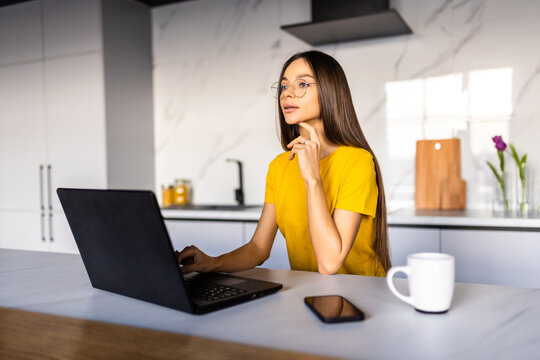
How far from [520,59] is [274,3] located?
4.92 ft

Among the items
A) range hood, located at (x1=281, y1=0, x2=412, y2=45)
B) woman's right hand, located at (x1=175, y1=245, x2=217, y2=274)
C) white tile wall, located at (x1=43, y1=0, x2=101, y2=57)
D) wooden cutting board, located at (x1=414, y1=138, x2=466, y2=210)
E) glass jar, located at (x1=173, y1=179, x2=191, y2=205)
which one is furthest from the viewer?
glass jar, located at (x1=173, y1=179, x2=191, y2=205)

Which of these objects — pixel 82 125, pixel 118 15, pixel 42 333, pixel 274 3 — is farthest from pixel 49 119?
pixel 42 333

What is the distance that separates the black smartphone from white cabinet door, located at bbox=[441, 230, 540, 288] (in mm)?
1529

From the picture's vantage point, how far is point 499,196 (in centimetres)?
262

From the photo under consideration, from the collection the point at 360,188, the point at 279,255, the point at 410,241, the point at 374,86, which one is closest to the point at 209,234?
the point at 279,255

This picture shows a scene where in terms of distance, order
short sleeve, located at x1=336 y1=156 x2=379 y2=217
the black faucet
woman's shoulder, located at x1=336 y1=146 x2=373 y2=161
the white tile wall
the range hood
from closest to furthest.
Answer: short sleeve, located at x1=336 y1=156 x2=379 y2=217, woman's shoulder, located at x1=336 y1=146 x2=373 y2=161, the range hood, the white tile wall, the black faucet

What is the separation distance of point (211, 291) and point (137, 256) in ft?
0.54

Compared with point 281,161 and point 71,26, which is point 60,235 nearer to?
point 71,26

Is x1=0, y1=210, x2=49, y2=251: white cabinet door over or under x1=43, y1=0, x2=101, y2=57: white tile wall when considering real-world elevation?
under

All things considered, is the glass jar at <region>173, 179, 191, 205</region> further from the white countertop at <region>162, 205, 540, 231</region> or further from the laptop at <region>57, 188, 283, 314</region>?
the laptop at <region>57, 188, 283, 314</region>

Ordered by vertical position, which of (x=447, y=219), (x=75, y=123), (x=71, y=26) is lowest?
(x=447, y=219)

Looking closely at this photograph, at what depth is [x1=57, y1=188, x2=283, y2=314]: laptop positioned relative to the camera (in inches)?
30.6

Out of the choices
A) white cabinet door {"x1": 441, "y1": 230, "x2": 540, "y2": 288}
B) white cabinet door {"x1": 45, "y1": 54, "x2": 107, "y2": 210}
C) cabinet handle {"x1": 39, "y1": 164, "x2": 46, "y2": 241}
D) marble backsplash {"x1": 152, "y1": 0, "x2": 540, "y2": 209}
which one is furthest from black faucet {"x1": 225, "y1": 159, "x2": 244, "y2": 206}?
white cabinet door {"x1": 441, "y1": 230, "x2": 540, "y2": 288}

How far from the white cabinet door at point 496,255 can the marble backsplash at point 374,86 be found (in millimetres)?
554
